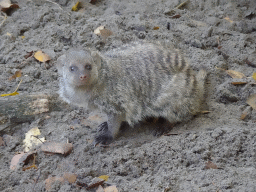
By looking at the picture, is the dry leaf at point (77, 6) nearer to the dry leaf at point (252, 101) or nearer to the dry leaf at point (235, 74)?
the dry leaf at point (235, 74)

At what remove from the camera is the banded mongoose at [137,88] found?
2787mm

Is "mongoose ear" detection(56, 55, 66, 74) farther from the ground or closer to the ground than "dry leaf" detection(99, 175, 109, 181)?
farther from the ground

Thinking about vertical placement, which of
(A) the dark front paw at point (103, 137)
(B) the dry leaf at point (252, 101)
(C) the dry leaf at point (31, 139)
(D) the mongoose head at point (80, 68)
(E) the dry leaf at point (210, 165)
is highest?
(D) the mongoose head at point (80, 68)

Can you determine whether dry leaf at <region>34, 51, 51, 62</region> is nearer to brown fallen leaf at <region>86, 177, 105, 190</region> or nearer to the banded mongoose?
the banded mongoose

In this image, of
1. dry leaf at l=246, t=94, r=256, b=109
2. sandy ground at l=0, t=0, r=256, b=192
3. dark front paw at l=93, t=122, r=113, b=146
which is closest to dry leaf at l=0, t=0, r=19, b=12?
sandy ground at l=0, t=0, r=256, b=192

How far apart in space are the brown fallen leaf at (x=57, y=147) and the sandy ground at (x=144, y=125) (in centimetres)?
5

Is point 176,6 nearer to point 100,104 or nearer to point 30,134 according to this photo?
point 100,104

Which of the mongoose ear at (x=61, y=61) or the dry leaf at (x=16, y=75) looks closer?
the mongoose ear at (x=61, y=61)

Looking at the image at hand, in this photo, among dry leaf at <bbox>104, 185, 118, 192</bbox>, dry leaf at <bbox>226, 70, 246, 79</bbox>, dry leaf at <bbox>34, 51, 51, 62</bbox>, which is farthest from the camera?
dry leaf at <bbox>34, 51, 51, 62</bbox>

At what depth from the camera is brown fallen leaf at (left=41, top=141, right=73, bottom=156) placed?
269 centimetres

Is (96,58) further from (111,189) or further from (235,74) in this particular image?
(235,74)

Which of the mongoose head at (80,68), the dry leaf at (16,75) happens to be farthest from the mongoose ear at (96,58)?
the dry leaf at (16,75)

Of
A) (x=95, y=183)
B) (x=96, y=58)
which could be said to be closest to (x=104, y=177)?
(x=95, y=183)

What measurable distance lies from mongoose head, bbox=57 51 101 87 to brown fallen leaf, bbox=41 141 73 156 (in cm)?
62
